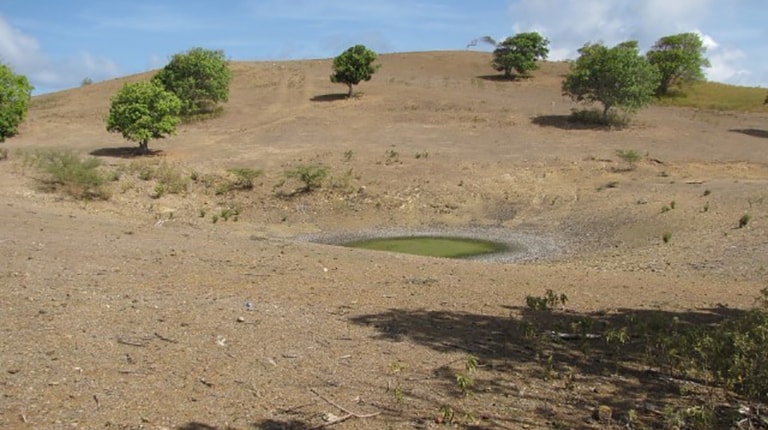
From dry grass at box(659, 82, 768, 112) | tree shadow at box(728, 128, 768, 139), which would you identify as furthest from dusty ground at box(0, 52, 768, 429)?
dry grass at box(659, 82, 768, 112)

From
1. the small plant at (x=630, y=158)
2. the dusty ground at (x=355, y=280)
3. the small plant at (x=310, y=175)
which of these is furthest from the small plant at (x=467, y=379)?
the small plant at (x=630, y=158)

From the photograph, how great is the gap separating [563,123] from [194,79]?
76.0 feet

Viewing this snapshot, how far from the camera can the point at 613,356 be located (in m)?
6.27

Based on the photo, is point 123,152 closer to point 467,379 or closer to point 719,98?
point 467,379

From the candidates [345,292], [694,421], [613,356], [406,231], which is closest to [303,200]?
[406,231]

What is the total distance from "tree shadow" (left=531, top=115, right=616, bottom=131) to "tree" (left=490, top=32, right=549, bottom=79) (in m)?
20.4

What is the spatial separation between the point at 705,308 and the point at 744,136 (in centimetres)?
3010

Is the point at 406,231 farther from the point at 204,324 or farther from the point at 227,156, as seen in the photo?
the point at 204,324

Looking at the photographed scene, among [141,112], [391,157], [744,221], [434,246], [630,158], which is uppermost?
[141,112]

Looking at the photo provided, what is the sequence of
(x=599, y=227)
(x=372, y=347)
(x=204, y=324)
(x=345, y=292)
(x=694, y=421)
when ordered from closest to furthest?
(x=694, y=421), (x=372, y=347), (x=204, y=324), (x=345, y=292), (x=599, y=227)

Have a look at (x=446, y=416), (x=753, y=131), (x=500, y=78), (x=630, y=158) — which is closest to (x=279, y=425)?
(x=446, y=416)

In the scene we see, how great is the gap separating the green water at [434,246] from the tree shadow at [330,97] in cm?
2683

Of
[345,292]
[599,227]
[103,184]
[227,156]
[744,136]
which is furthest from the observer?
[744,136]

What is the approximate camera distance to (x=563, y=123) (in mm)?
36031
